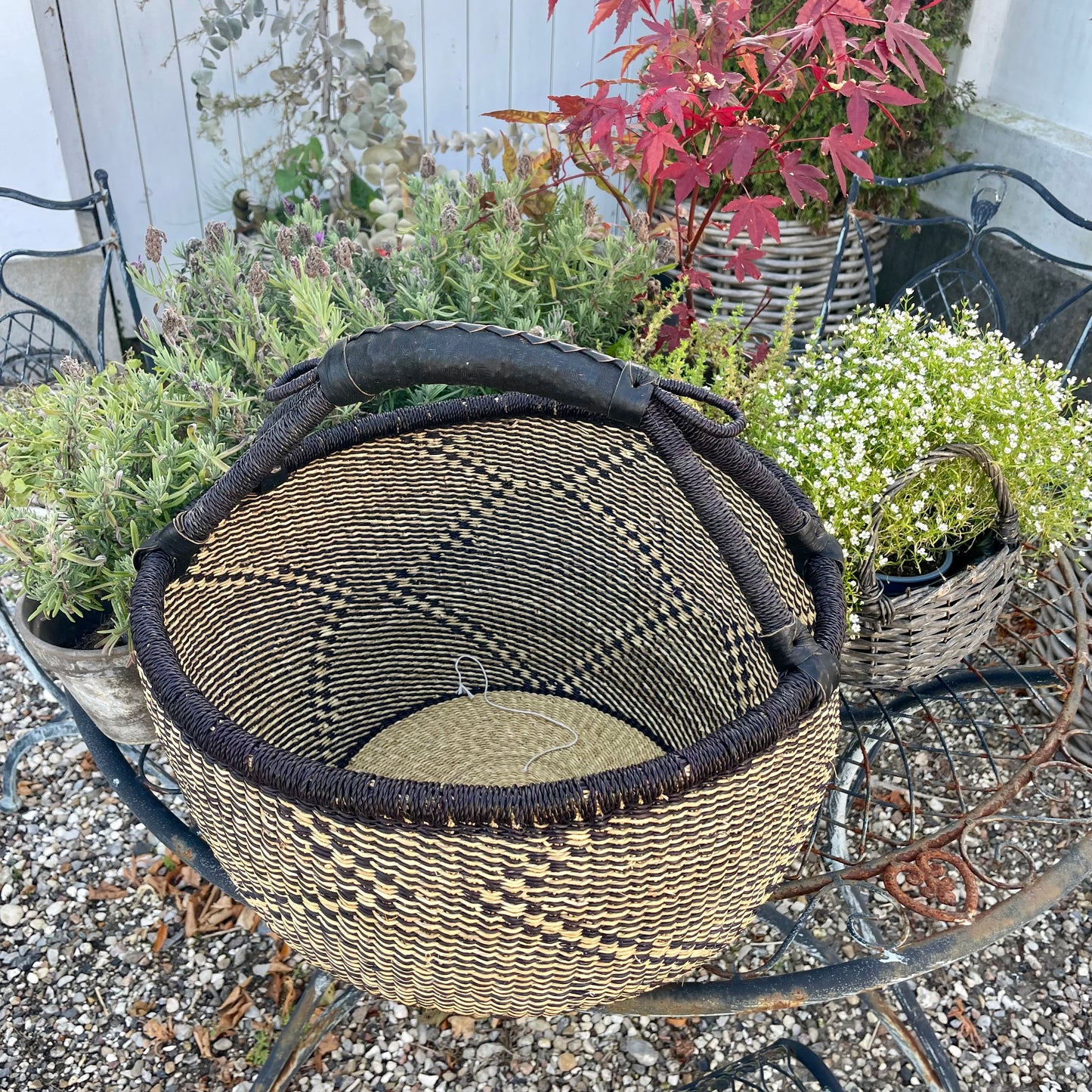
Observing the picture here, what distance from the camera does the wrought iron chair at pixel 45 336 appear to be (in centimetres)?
150

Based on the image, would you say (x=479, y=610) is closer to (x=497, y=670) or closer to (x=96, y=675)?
(x=497, y=670)

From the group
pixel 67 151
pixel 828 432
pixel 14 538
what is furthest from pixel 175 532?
pixel 67 151

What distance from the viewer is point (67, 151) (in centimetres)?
239

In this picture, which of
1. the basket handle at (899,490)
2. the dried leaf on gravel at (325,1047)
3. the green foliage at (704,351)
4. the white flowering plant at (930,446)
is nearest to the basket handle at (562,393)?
the basket handle at (899,490)

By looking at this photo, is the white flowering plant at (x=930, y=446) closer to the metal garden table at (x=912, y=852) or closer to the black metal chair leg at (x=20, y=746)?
the metal garden table at (x=912, y=852)

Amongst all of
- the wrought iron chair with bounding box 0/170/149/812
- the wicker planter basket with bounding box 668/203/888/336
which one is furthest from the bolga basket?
the wicker planter basket with bounding box 668/203/888/336

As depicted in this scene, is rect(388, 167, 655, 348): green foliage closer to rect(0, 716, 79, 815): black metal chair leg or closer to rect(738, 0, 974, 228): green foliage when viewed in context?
rect(738, 0, 974, 228): green foliage

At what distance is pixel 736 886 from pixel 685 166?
43.2 inches

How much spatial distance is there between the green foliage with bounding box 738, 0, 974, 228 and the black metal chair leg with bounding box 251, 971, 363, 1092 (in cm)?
189

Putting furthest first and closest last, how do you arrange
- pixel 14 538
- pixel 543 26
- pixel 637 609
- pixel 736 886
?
pixel 543 26
pixel 637 609
pixel 14 538
pixel 736 886

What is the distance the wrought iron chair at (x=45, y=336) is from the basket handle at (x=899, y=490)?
3.43ft

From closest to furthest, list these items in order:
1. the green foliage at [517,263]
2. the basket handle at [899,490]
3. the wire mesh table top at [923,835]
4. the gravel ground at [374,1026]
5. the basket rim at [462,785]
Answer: the basket rim at [462,785], the wire mesh table top at [923,835], the basket handle at [899,490], the gravel ground at [374,1026], the green foliage at [517,263]

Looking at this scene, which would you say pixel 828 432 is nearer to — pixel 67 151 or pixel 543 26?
pixel 543 26


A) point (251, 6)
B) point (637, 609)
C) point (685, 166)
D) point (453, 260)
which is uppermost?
→ point (251, 6)
